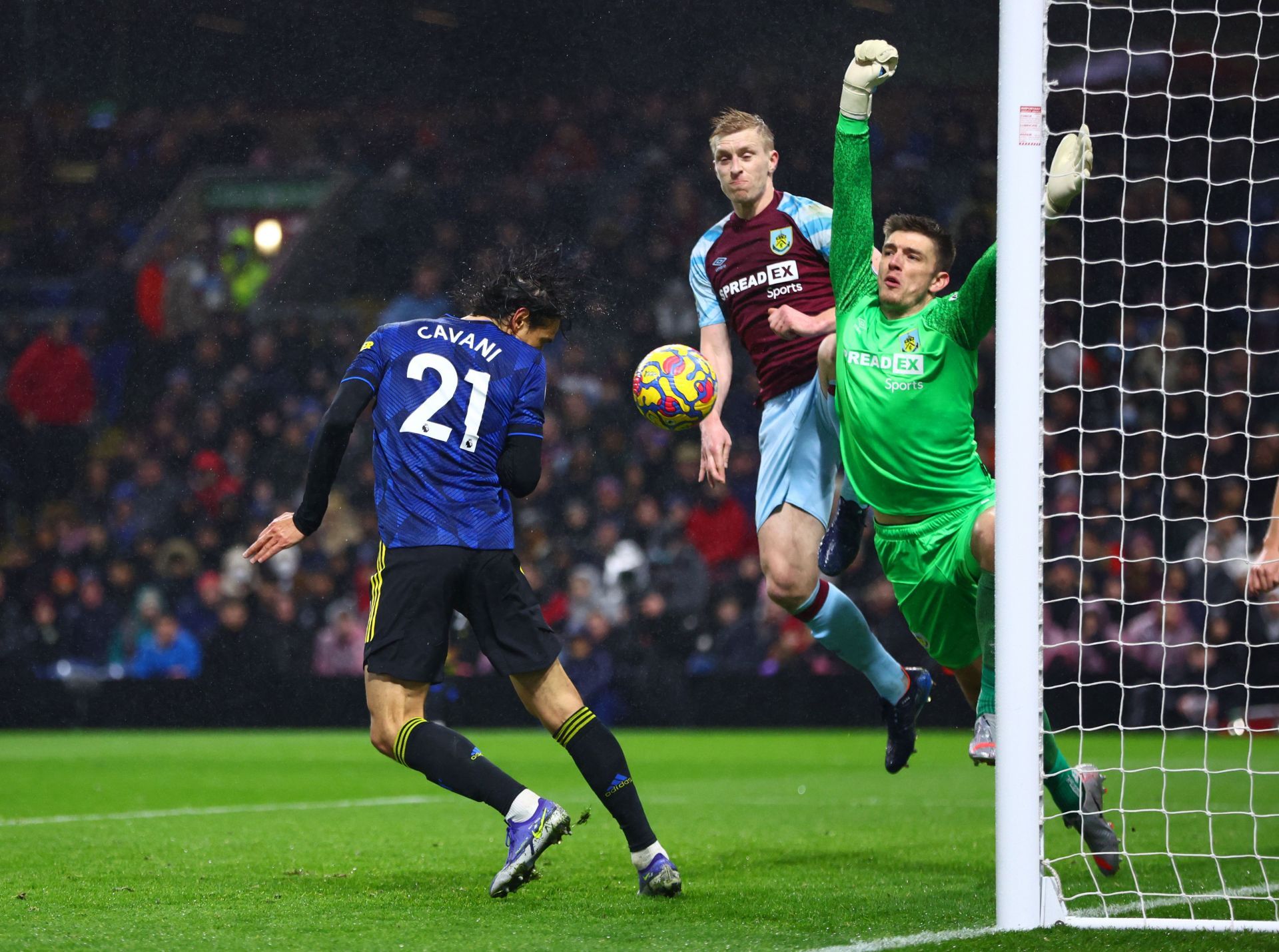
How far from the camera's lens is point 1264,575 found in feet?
14.0

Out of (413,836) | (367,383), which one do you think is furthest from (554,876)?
(367,383)

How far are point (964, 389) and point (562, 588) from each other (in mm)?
9153

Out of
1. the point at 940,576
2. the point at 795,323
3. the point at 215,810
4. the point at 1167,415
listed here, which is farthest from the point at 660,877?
the point at 1167,415

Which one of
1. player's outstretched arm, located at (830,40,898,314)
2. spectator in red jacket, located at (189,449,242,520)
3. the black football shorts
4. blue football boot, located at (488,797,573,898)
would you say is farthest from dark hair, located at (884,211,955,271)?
spectator in red jacket, located at (189,449,242,520)

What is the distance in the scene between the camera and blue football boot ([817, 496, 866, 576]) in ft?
19.9

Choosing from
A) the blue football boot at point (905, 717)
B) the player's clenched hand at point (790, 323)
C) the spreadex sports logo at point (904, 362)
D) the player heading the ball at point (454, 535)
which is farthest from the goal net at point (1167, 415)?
the player heading the ball at point (454, 535)

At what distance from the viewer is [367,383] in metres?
4.75

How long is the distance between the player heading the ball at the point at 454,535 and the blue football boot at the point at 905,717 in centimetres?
156

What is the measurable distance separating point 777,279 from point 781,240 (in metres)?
0.16

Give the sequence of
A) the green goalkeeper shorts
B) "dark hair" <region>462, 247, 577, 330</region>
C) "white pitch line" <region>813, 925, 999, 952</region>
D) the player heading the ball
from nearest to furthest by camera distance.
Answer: "white pitch line" <region>813, 925, 999, 952</region>
the player heading the ball
"dark hair" <region>462, 247, 577, 330</region>
the green goalkeeper shorts

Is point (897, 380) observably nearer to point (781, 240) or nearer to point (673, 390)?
point (673, 390)

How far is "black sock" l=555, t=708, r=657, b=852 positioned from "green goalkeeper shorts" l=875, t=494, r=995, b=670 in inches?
48.2

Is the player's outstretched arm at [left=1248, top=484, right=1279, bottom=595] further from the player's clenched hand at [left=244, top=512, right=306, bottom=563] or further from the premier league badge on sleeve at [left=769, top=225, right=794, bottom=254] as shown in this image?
the player's clenched hand at [left=244, top=512, right=306, bottom=563]

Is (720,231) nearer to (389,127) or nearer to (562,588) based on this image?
(562,588)
